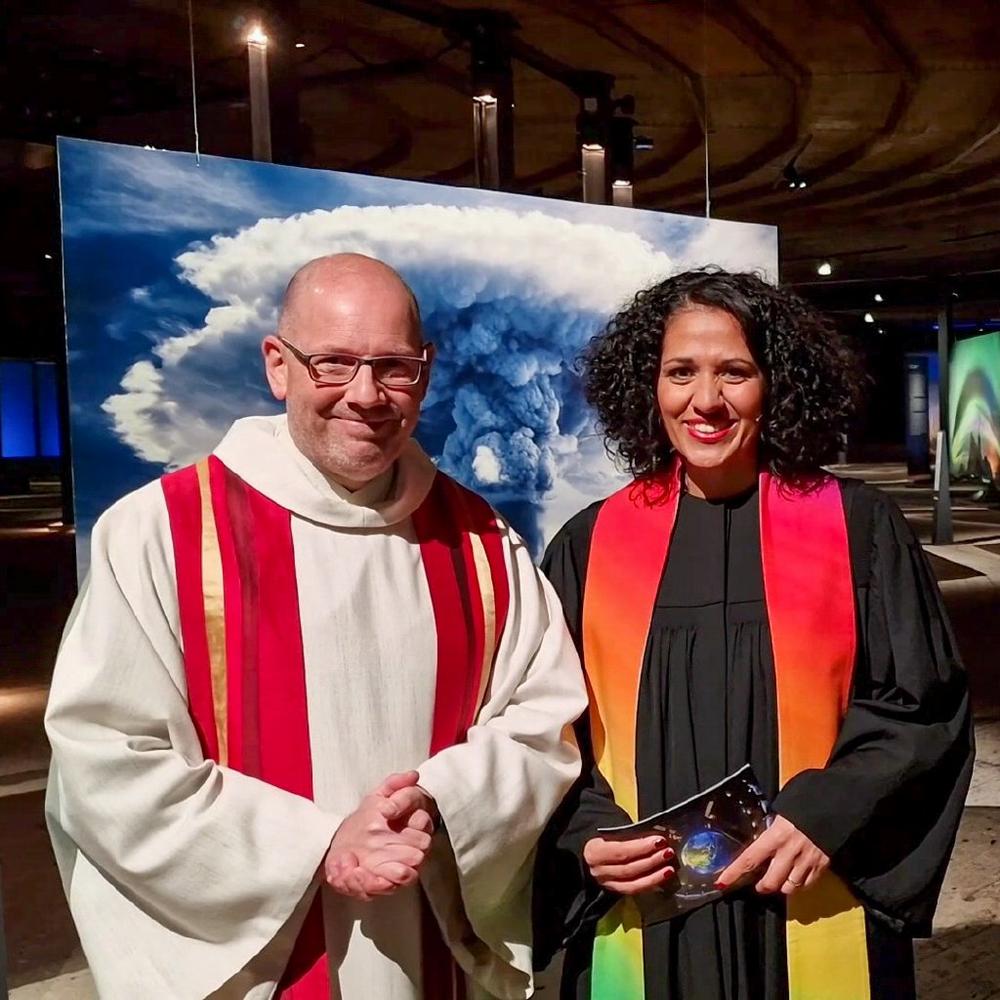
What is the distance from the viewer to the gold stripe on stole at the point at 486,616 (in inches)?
64.8

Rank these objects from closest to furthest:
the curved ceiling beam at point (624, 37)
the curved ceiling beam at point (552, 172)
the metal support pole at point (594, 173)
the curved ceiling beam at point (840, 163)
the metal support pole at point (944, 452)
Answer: the curved ceiling beam at point (624, 37)
the metal support pole at point (594, 173)
the curved ceiling beam at point (552, 172)
the curved ceiling beam at point (840, 163)
the metal support pole at point (944, 452)

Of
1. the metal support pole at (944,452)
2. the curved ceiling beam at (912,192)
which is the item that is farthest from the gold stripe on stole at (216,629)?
the metal support pole at (944,452)

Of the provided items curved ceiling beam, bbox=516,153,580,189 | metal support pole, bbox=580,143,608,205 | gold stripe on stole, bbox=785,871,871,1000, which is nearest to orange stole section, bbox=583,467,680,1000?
gold stripe on stole, bbox=785,871,871,1000

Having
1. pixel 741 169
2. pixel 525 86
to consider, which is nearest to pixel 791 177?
pixel 741 169

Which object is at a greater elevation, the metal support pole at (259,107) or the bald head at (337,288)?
the metal support pole at (259,107)

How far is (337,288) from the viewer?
1512 mm

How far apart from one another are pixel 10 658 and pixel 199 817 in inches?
259

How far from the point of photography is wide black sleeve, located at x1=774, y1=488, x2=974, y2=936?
160cm

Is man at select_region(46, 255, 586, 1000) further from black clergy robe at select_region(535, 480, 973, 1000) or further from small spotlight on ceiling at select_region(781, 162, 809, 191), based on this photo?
small spotlight on ceiling at select_region(781, 162, 809, 191)

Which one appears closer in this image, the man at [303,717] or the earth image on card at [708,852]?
the man at [303,717]

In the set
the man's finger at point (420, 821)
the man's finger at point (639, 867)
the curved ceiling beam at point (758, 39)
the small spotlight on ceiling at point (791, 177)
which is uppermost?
the curved ceiling beam at point (758, 39)

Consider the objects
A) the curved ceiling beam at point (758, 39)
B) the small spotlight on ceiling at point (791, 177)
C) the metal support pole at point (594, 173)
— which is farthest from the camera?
the small spotlight on ceiling at point (791, 177)

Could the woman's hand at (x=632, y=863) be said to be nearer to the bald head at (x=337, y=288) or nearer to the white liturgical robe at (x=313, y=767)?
the white liturgical robe at (x=313, y=767)

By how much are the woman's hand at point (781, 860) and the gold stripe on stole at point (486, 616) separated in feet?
1.49
